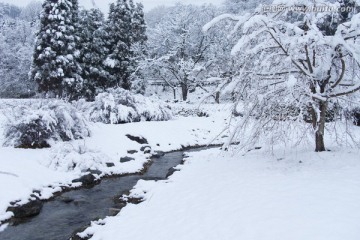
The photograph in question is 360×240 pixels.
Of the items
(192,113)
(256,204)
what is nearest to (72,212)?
(256,204)

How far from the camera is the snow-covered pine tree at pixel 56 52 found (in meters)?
24.4

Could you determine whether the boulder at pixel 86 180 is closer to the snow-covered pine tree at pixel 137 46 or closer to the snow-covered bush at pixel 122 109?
the snow-covered bush at pixel 122 109

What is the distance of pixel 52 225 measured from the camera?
757cm

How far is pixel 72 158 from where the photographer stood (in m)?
11.0

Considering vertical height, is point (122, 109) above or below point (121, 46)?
below

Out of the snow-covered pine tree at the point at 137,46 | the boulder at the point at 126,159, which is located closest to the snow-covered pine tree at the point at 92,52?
the snow-covered pine tree at the point at 137,46

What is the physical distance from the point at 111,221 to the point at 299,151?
5.47m

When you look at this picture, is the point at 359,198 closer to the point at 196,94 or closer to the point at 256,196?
the point at 256,196

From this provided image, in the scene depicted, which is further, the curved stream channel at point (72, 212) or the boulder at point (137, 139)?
the boulder at point (137, 139)

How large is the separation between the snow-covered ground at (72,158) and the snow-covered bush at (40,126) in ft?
1.44

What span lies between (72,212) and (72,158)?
2.97 meters

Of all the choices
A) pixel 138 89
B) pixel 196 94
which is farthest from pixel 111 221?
pixel 196 94

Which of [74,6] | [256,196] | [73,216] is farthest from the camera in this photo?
[74,6]

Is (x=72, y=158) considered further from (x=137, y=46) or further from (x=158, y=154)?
(x=137, y=46)
